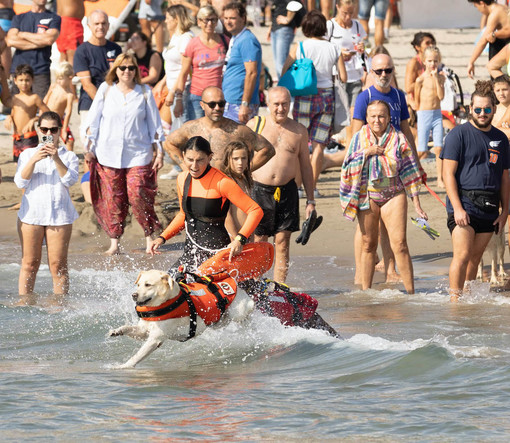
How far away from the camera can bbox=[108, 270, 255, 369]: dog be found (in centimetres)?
664

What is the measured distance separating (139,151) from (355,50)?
380cm

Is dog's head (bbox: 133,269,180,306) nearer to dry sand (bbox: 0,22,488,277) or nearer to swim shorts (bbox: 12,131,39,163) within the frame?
dry sand (bbox: 0,22,488,277)

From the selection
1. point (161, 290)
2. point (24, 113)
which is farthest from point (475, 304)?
point (24, 113)

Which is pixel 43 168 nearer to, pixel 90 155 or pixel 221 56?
pixel 90 155

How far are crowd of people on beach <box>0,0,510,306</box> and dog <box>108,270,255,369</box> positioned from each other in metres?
0.46

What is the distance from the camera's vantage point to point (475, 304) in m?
9.35

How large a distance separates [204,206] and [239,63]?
491cm

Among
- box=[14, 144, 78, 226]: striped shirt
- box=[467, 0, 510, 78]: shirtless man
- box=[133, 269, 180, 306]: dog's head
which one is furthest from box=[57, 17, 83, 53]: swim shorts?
box=[133, 269, 180, 306]: dog's head

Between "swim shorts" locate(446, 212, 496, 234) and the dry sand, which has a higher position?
"swim shorts" locate(446, 212, 496, 234)

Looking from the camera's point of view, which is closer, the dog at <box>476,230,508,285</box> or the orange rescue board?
the orange rescue board

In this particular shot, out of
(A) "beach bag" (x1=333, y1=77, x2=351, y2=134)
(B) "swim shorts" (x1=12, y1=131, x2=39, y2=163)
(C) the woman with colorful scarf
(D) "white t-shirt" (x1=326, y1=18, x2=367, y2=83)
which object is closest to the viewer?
(C) the woman with colorful scarf

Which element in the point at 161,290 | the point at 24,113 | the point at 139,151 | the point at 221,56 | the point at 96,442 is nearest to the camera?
the point at 96,442

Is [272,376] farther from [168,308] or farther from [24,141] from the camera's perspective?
[24,141]

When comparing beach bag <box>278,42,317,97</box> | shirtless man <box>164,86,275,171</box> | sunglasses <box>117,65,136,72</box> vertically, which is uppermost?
sunglasses <box>117,65,136,72</box>
